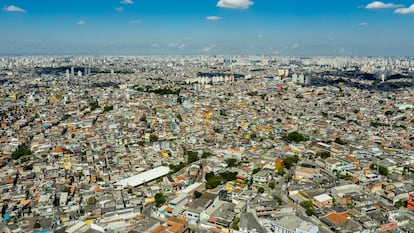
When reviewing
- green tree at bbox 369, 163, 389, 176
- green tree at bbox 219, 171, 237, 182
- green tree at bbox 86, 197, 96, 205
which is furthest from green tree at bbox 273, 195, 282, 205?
green tree at bbox 86, 197, 96, 205

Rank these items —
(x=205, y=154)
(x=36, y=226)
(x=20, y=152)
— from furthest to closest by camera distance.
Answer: (x=20, y=152)
(x=205, y=154)
(x=36, y=226)

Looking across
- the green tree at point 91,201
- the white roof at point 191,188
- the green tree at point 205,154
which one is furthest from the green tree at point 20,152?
the white roof at point 191,188

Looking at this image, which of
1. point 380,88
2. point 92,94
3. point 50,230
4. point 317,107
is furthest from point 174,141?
point 380,88

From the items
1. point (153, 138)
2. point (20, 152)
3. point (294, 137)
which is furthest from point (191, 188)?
point (20, 152)

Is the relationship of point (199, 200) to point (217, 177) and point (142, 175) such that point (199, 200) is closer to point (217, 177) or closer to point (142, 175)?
point (217, 177)

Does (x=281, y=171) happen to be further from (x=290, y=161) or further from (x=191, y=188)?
(x=191, y=188)

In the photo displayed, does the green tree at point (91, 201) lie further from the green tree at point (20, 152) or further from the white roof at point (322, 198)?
the white roof at point (322, 198)
